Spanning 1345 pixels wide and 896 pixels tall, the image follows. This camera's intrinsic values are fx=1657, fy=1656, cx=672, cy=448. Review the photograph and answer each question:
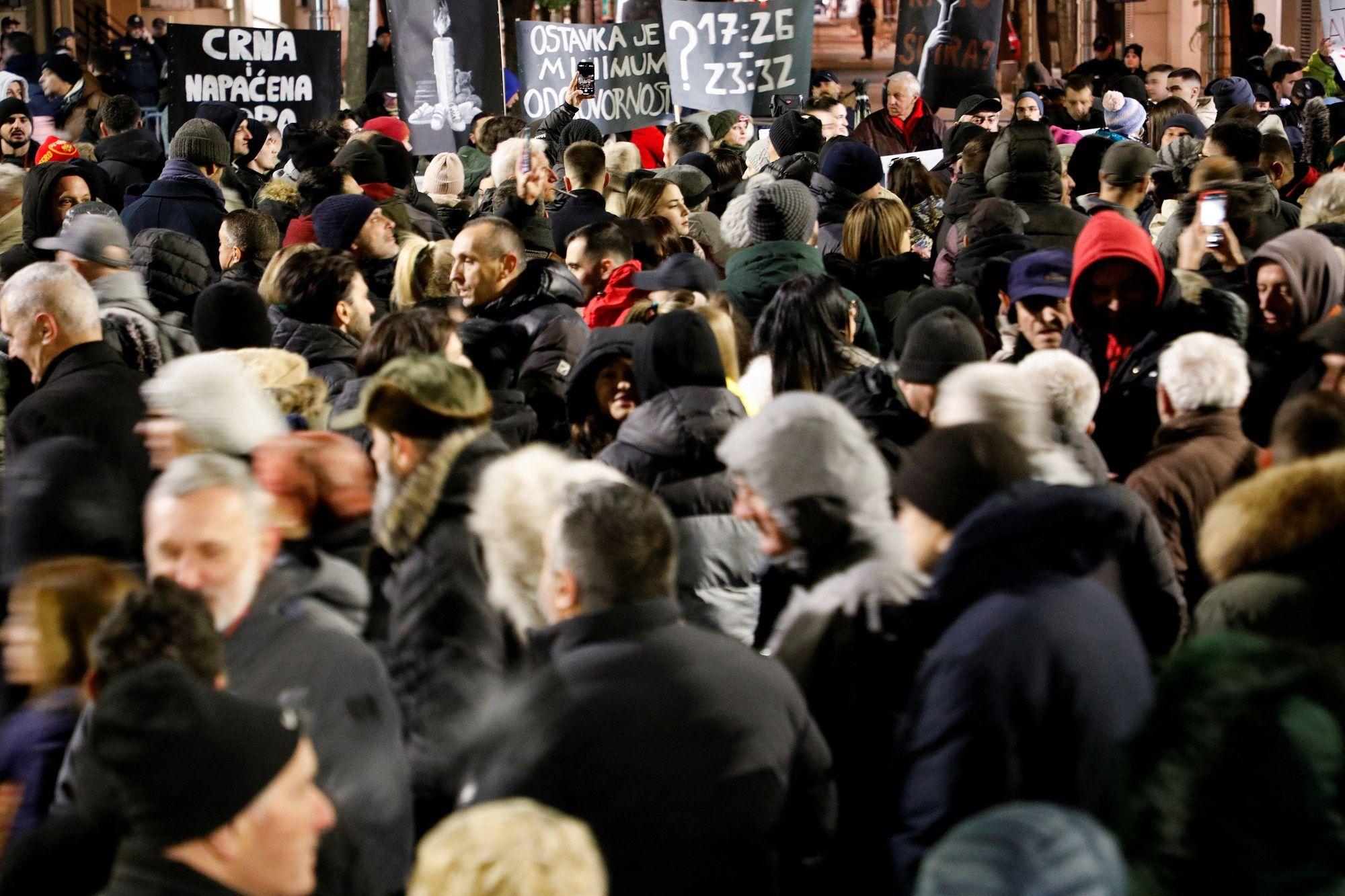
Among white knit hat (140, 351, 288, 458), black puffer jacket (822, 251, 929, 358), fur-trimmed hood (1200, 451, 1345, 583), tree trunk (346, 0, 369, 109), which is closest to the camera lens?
fur-trimmed hood (1200, 451, 1345, 583)

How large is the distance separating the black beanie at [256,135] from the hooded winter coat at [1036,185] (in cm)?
537

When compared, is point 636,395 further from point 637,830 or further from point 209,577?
point 637,830

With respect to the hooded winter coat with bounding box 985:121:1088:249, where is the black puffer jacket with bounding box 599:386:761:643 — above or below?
below

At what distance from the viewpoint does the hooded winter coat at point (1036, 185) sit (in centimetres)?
796

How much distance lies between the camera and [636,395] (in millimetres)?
5262

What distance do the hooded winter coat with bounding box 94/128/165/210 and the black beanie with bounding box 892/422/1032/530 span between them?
8200mm

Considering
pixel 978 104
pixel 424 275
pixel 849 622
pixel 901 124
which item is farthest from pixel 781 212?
pixel 901 124

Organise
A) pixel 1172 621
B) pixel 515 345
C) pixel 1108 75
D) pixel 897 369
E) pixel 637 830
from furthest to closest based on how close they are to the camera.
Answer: pixel 1108 75 → pixel 515 345 → pixel 897 369 → pixel 1172 621 → pixel 637 830

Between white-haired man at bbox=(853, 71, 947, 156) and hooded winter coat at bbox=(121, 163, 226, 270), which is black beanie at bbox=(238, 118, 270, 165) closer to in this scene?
hooded winter coat at bbox=(121, 163, 226, 270)

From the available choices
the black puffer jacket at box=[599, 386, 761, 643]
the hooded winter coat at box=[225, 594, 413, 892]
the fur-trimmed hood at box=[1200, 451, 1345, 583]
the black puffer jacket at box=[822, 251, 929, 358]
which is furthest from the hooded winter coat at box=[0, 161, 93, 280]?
the fur-trimmed hood at box=[1200, 451, 1345, 583]

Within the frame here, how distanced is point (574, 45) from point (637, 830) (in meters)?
9.57

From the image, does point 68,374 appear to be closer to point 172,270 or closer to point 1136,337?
point 172,270

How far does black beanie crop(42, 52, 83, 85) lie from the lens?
14.8 metres

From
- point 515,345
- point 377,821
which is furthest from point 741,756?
point 515,345
